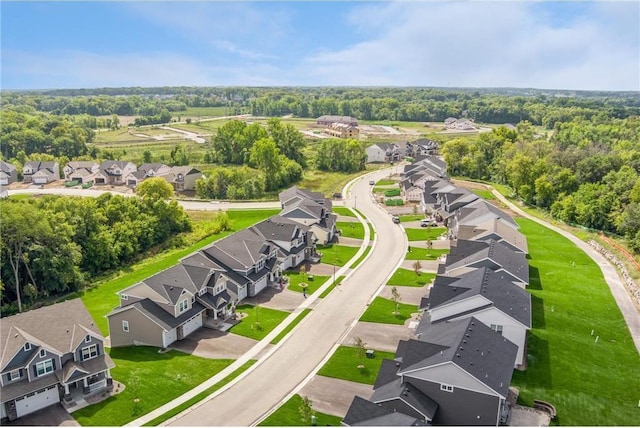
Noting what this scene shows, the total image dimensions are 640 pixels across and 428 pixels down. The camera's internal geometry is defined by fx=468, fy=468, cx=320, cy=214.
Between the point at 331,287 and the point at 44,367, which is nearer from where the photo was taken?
the point at 44,367

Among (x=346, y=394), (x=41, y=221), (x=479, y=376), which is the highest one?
(x=41, y=221)

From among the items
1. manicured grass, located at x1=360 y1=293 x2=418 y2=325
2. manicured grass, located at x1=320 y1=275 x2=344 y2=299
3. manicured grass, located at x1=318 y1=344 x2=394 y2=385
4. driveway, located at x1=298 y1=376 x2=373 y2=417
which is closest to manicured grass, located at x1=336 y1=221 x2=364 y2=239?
manicured grass, located at x1=320 y1=275 x2=344 y2=299

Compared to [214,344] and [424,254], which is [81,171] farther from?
[214,344]

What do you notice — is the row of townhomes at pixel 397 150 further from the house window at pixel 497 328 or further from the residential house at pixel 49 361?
the residential house at pixel 49 361

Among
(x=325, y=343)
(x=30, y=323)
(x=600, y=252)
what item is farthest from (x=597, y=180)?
(x=30, y=323)

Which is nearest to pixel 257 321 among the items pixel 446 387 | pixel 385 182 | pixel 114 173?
pixel 446 387

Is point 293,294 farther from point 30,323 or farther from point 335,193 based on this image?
point 335,193

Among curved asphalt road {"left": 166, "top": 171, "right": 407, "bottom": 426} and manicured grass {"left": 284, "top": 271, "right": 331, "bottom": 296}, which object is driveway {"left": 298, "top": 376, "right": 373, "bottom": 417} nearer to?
curved asphalt road {"left": 166, "top": 171, "right": 407, "bottom": 426}
